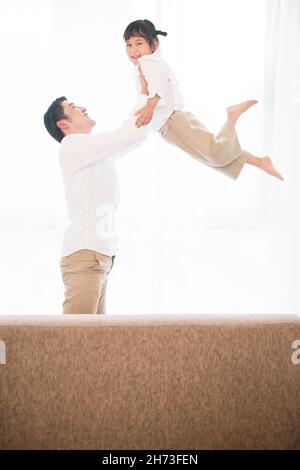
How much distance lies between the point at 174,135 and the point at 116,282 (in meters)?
0.98

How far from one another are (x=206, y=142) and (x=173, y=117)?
0.58 feet

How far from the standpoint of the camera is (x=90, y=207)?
66.0 inches

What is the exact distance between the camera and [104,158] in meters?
1.68

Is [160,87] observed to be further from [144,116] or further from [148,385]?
[148,385]

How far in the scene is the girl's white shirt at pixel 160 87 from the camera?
174 cm

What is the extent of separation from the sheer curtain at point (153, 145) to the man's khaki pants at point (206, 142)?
A: 0.66 meters

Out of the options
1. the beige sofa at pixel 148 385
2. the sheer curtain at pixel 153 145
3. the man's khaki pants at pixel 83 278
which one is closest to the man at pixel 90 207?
the man's khaki pants at pixel 83 278

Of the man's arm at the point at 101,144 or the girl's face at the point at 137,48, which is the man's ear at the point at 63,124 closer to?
the man's arm at the point at 101,144

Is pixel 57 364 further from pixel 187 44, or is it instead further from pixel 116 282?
pixel 187 44

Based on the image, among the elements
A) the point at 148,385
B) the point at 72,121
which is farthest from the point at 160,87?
the point at 148,385

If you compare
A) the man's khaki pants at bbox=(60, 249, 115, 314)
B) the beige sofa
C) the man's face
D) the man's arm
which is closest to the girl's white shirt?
the man's arm

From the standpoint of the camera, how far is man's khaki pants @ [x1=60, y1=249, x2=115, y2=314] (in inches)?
62.1

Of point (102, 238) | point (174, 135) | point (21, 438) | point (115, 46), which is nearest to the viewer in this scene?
point (21, 438)

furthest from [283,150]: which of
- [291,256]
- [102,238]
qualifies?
[102,238]
